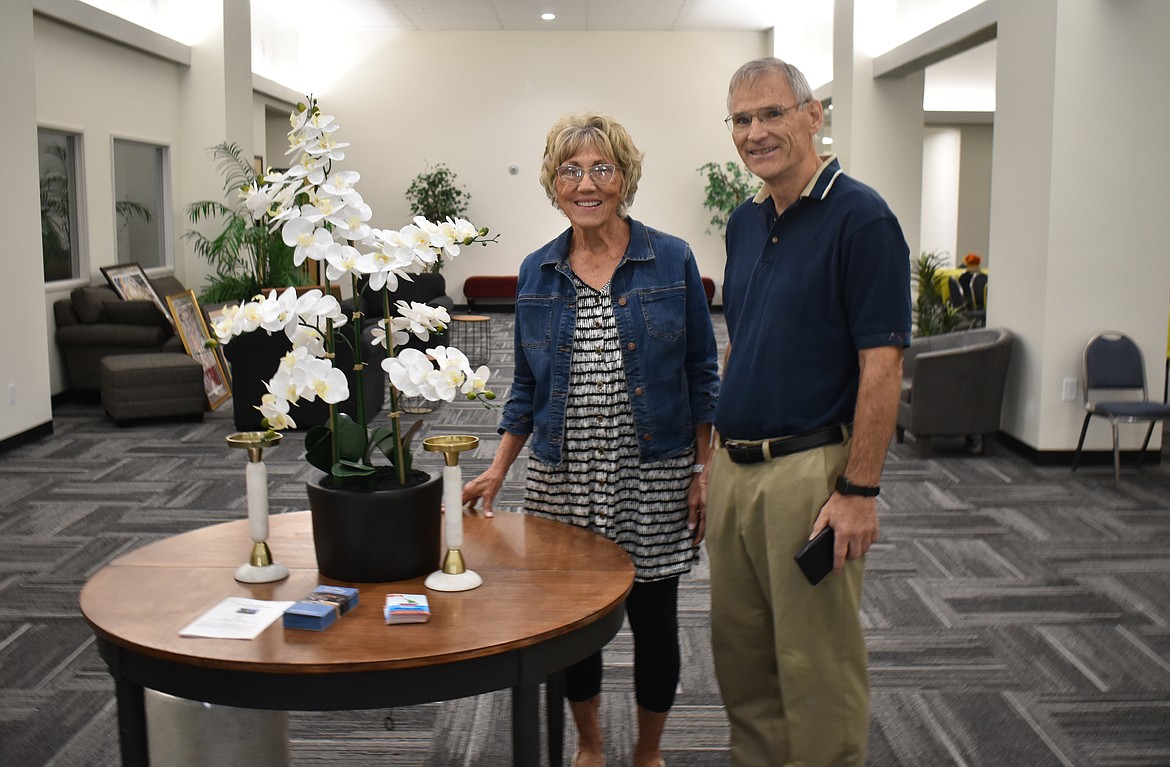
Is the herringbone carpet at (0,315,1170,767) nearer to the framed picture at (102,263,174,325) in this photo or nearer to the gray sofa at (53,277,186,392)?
the gray sofa at (53,277,186,392)

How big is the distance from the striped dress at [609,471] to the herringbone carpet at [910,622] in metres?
0.80

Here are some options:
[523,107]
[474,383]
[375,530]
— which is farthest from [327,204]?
[523,107]

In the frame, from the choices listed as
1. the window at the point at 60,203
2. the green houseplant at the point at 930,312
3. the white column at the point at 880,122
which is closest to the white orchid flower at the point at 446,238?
the green houseplant at the point at 930,312

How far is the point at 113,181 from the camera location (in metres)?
9.74

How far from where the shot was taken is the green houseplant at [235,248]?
9.59m

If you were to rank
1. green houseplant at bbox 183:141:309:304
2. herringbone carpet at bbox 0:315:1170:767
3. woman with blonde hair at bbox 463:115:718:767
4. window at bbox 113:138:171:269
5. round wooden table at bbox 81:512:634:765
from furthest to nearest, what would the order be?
window at bbox 113:138:171:269 < green houseplant at bbox 183:141:309:304 < herringbone carpet at bbox 0:315:1170:767 < woman with blonde hair at bbox 463:115:718:767 < round wooden table at bbox 81:512:634:765

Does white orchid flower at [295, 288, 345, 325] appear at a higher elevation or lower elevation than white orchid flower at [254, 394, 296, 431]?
higher

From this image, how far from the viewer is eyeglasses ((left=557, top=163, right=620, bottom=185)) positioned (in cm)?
229

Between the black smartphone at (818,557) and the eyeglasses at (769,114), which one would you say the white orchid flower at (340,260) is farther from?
the black smartphone at (818,557)

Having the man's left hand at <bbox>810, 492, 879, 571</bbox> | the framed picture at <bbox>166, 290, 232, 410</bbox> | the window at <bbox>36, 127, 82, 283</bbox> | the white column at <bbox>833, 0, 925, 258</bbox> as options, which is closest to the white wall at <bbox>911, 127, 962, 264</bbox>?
the white column at <bbox>833, 0, 925, 258</bbox>

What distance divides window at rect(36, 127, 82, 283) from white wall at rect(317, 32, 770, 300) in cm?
673

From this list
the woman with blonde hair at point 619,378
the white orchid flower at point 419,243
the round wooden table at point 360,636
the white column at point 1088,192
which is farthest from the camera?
the white column at point 1088,192

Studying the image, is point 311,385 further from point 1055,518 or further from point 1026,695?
point 1055,518

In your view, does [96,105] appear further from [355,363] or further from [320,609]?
[320,609]
